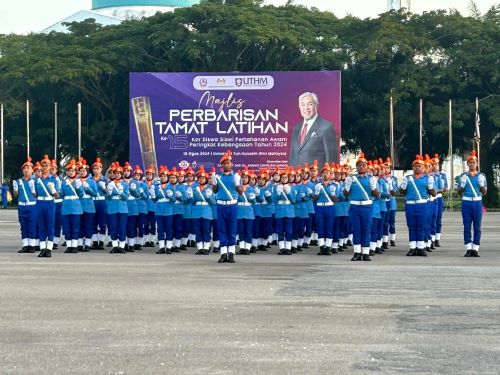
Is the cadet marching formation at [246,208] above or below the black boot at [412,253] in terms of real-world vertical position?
above

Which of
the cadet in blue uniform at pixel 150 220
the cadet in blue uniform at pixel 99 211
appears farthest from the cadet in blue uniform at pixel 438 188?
the cadet in blue uniform at pixel 99 211

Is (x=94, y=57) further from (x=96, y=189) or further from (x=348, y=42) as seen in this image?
(x=96, y=189)

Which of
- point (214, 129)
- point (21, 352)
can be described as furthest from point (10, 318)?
point (214, 129)

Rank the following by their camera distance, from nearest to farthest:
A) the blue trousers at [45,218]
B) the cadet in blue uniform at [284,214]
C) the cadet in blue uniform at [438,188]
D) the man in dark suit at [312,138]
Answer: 1. the blue trousers at [45,218]
2. the cadet in blue uniform at [284,214]
3. the cadet in blue uniform at [438,188]
4. the man in dark suit at [312,138]

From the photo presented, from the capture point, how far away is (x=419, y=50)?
5669cm

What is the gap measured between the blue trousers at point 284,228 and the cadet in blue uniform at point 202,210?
1.47 meters

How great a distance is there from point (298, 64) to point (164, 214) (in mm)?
34055

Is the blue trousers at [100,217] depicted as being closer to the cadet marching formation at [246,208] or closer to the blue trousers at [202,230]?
the cadet marching formation at [246,208]

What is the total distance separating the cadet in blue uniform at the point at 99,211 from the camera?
76.2 feet

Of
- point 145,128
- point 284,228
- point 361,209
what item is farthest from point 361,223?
point 145,128

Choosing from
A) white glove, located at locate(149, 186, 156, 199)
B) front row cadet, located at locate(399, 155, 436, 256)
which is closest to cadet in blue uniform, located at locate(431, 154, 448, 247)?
front row cadet, located at locate(399, 155, 436, 256)

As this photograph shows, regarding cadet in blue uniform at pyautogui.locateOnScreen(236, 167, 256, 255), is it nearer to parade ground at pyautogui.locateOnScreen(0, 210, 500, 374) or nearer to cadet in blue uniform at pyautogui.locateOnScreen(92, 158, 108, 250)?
cadet in blue uniform at pyautogui.locateOnScreen(92, 158, 108, 250)

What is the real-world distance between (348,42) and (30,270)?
42890 millimetres

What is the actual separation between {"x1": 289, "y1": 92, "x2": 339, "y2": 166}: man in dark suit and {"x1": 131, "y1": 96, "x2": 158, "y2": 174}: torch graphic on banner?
5.97 meters
